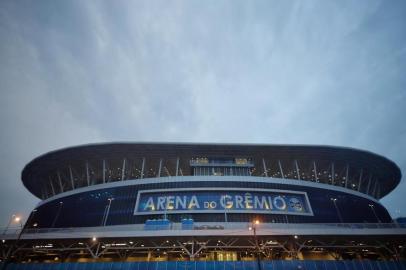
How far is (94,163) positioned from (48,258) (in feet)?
81.1

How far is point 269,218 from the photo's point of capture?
50000mm

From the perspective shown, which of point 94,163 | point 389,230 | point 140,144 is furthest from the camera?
point 94,163

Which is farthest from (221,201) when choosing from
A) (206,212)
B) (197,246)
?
(197,246)

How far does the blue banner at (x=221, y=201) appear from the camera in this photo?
165 feet

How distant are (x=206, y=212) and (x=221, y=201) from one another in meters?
4.09

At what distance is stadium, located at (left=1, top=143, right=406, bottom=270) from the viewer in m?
34.8

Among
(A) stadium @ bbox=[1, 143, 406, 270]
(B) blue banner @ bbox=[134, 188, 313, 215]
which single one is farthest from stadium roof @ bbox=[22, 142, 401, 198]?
(B) blue banner @ bbox=[134, 188, 313, 215]

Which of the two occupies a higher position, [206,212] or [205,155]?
[205,155]

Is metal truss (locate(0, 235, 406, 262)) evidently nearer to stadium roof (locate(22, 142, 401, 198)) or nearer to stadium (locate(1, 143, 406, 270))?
stadium (locate(1, 143, 406, 270))

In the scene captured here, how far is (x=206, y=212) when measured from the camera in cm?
4978

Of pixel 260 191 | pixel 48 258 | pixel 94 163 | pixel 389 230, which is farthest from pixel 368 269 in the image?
pixel 94 163

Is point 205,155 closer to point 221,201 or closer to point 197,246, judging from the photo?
point 221,201

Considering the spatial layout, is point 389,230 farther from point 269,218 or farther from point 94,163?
point 94,163

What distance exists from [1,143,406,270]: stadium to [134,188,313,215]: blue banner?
0.72 ft
